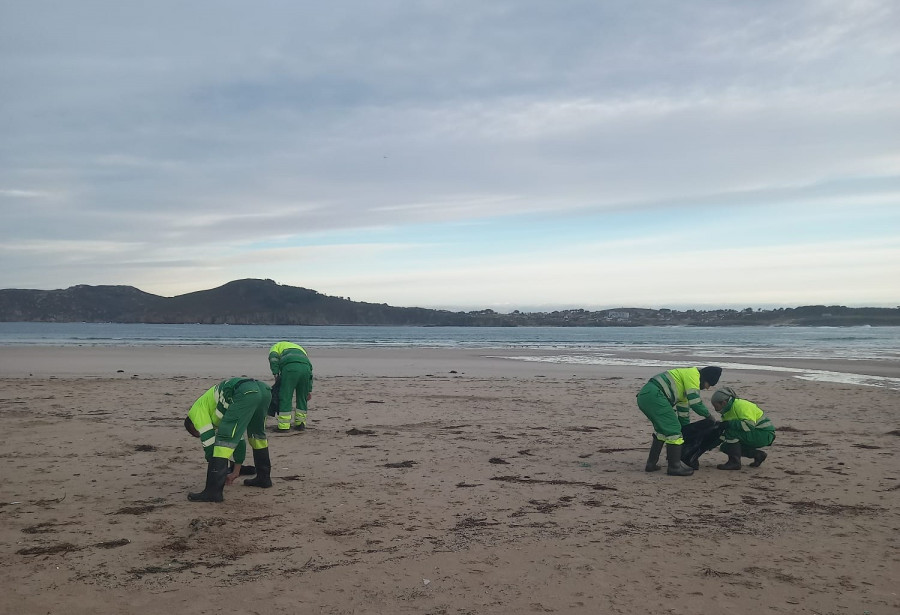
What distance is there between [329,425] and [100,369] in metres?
16.4

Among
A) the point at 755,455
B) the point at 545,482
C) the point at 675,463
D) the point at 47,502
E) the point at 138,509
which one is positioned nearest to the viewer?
the point at 138,509

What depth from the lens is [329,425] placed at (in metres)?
12.0

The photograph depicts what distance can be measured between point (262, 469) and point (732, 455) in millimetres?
5660

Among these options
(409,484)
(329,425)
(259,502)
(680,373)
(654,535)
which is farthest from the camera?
(329,425)

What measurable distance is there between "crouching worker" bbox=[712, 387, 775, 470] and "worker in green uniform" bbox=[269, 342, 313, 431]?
6.14 m

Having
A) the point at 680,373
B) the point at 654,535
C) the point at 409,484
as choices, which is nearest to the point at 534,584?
the point at 654,535

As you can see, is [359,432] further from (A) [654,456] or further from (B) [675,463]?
(B) [675,463]

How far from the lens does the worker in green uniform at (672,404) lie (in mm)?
8398

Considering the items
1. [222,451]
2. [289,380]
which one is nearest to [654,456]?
[222,451]

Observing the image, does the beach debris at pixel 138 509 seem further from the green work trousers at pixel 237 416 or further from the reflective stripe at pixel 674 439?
the reflective stripe at pixel 674 439

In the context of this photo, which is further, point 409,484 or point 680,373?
point 680,373

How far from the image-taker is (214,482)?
6941 millimetres

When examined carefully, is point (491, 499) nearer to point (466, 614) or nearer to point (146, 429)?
point (466, 614)

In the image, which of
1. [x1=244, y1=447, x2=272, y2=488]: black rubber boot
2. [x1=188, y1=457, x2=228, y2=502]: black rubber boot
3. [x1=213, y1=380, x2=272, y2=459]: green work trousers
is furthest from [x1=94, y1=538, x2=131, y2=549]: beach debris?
[x1=244, y1=447, x2=272, y2=488]: black rubber boot
